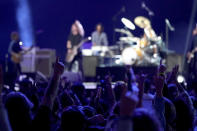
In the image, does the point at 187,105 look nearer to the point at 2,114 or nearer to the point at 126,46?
the point at 2,114

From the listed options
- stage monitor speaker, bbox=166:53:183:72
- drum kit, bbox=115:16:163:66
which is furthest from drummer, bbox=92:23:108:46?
stage monitor speaker, bbox=166:53:183:72

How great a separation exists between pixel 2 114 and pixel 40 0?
15519 millimetres

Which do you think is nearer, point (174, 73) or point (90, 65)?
point (174, 73)

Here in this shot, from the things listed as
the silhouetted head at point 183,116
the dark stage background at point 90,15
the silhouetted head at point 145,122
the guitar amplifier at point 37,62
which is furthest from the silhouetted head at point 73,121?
the dark stage background at point 90,15

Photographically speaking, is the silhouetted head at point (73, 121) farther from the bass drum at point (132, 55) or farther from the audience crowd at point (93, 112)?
the bass drum at point (132, 55)

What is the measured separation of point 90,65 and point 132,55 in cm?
156

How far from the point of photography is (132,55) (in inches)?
536

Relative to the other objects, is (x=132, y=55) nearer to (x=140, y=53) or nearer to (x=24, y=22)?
(x=140, y=53)

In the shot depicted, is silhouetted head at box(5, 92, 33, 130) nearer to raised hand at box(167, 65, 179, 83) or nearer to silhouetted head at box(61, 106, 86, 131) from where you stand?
silhouetted head at box(61, 106, 86, 131)

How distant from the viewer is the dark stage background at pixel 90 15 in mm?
17031

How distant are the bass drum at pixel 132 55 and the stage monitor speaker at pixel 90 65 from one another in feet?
3.45

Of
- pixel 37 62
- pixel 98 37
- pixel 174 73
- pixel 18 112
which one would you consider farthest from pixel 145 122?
pixel 98 37

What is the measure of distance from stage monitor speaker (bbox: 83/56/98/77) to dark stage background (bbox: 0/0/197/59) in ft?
11.7

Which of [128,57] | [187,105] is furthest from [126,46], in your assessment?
[187,105]
